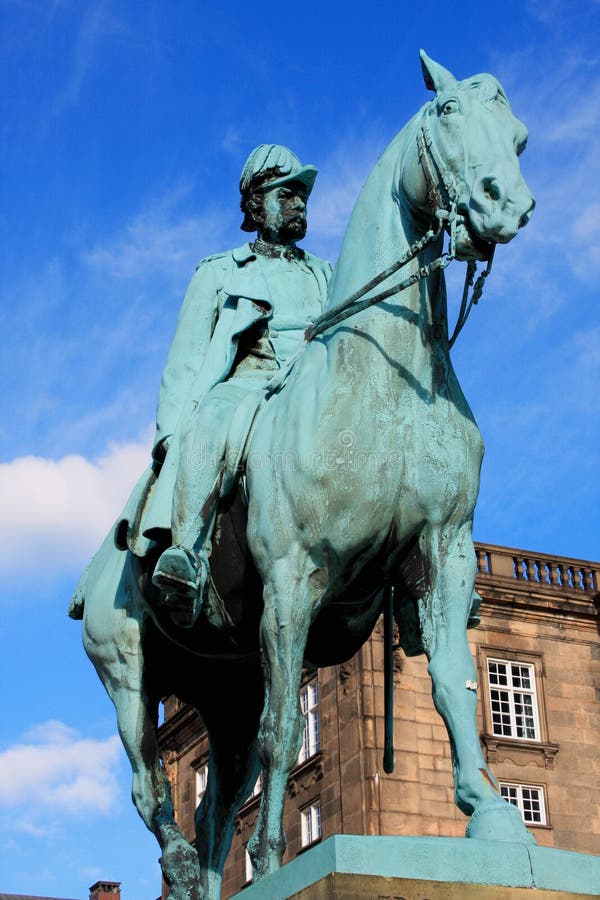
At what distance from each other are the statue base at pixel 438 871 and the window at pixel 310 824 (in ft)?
95.8

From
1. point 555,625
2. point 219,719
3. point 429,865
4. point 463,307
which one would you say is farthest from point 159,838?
point 555,625

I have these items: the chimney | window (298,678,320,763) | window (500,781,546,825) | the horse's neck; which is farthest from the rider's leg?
the chimney

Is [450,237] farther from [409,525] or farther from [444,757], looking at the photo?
[444,757]

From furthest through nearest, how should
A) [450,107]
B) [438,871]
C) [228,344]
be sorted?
[228,344] < [450,107] < [438,871]

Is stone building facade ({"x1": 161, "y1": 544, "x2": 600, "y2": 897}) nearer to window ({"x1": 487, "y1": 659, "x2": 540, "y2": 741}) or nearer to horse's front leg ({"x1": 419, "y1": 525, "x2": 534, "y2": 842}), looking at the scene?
window ({"x1": 487, "y1": 659, "x2": 540, "y2": 741})

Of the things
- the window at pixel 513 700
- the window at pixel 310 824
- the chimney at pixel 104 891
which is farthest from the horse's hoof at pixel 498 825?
the chimney at pixel 104 891

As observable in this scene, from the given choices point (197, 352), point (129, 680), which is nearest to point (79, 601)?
point (129, 680)

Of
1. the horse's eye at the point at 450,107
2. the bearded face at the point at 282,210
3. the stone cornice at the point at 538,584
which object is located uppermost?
the stone cornice at the point at 538,584

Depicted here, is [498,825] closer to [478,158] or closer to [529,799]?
[478,158]

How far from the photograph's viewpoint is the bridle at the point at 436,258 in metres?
7.16

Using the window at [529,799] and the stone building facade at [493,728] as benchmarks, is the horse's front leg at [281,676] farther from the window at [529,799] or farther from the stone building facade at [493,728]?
the window at [529,799]

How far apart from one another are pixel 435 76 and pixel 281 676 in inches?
119

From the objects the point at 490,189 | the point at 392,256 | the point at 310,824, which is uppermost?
the point at 310,824

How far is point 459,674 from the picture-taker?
7109mm
